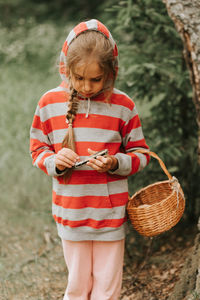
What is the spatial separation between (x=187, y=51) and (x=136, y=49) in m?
0.76

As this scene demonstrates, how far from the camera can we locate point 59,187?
90.5 inches

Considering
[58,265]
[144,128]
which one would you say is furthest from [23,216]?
[144,128]

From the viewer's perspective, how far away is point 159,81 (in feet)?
11.4

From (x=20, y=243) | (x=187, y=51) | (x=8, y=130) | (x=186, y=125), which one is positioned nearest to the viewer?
(x=187, y=51)

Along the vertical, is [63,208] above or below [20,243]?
above

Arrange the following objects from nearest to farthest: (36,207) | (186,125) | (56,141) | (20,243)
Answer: (56,141)
(186,125)
(20,243)
(36,207)

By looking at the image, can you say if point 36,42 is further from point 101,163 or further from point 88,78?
point 101,163

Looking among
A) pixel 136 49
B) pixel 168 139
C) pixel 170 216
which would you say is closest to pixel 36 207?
pixel 168 139

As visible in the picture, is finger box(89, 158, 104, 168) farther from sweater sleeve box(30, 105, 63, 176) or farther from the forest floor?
the forest floor

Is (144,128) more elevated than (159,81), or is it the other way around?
(159,81)

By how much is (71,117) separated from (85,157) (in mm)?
261

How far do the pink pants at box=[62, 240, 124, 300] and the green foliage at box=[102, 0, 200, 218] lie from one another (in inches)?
43.1

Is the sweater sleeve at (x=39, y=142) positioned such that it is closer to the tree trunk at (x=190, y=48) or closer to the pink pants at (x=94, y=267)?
the pink pants at (x=94, y=267)

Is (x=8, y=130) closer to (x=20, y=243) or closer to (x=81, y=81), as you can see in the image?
(x=20, y=243)
